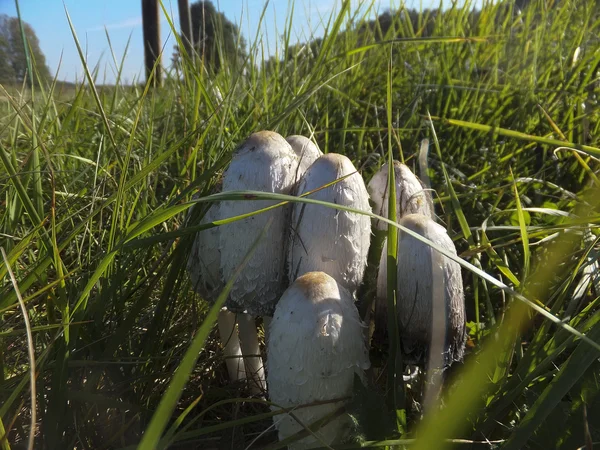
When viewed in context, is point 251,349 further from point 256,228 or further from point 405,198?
point 405,198

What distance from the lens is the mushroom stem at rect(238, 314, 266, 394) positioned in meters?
1.29

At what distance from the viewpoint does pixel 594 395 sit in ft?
2.54

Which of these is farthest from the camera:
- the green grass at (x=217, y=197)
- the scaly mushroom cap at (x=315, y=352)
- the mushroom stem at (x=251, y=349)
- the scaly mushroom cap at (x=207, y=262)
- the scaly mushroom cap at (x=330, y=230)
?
the mushroom stem at (x=251, y=349)

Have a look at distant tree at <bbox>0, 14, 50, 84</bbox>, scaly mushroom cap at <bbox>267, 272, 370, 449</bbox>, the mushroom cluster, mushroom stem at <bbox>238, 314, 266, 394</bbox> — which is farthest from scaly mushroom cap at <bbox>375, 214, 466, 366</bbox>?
distant tree at <bbox>0, 14, 50, 84</bbox>

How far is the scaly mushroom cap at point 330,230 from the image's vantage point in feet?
3.46

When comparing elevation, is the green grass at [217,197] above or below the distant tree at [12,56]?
below

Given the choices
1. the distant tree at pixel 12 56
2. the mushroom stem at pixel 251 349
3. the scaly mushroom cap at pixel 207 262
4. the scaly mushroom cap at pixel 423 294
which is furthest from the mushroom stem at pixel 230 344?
the distant tree at pixel 12 56

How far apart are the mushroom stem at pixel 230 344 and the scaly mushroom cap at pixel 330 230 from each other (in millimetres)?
353

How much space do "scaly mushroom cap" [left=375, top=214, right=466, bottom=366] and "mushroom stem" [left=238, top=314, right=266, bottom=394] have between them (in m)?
0.40

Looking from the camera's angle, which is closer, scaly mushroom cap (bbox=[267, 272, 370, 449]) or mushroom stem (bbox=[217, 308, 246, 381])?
scaly mushroom cap (bbox=[267, 272, 370, 449])

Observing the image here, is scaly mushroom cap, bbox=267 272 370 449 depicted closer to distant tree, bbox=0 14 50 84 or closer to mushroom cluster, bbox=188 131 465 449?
mushroom cluster, bbox=188 131 465 449

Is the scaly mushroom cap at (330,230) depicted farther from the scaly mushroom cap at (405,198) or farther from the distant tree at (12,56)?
the distant tree at (12,56)

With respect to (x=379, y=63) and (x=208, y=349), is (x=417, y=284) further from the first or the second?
(x=379, y=63)

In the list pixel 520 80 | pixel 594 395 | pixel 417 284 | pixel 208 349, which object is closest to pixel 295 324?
pixel 417 284
